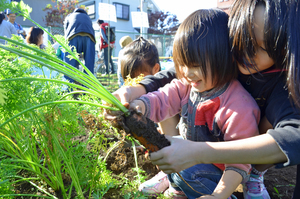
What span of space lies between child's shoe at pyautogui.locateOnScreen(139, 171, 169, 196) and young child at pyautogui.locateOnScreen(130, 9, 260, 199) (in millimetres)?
158

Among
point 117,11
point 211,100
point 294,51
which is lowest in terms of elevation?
point 211,100

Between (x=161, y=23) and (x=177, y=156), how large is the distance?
22.0 m

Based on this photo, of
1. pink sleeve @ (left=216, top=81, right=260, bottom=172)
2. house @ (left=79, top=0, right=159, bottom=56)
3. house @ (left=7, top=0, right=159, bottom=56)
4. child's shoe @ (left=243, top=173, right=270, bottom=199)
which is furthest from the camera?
house @ (left=79, top=0, right=159, bottom=56)

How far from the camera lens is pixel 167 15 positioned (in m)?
21.3

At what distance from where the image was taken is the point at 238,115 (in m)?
1.22

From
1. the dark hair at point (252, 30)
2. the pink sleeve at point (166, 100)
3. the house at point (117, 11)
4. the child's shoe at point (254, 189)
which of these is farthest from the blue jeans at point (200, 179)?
the house at point (117, 11)

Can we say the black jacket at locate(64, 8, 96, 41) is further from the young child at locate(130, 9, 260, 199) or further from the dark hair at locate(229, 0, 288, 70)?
the dark hair at locate(229, 0, 288, 70)

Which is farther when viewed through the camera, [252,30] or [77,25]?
[77,25]

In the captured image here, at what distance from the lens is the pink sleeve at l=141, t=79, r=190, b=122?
1500 mm

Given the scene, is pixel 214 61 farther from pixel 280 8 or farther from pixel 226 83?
A: pixel 280 8

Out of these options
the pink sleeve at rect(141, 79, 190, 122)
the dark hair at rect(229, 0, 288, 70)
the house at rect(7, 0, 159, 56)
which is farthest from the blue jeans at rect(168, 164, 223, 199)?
the house at rect(7, 0, 159, 56)

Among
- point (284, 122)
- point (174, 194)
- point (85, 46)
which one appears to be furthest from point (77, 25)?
point (284, 122)

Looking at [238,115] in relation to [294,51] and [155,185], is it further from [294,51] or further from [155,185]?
[155,185]

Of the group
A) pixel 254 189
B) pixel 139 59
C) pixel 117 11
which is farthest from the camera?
pixel 117 11
